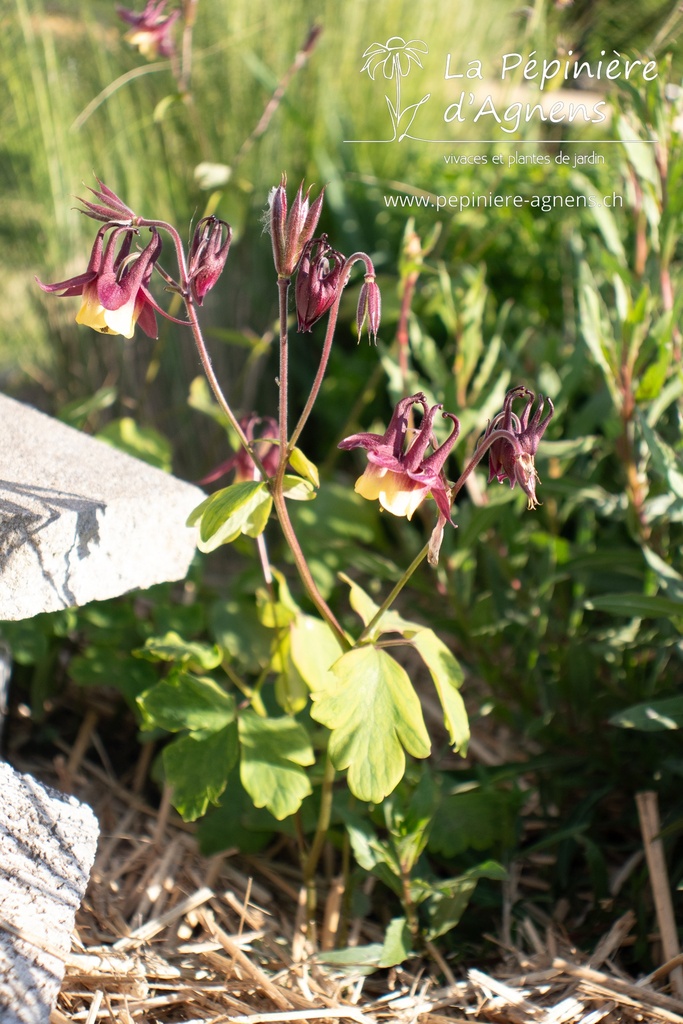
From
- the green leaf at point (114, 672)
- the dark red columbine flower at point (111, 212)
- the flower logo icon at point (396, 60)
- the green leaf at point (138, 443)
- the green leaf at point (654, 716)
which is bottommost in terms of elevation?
the green leaf at point (114, 672)

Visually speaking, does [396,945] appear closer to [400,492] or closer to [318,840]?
[318,840]

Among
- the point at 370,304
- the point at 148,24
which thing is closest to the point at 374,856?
the point at 370,304

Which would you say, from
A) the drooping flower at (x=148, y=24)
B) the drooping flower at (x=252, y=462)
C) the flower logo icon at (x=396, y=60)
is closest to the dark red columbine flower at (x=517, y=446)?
the drooping flower at (x=252, y=462)

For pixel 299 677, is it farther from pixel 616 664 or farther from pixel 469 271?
pixel 469 271

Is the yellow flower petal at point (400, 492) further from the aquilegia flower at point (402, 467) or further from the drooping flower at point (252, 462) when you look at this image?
the drooping flower at point (252, 462)

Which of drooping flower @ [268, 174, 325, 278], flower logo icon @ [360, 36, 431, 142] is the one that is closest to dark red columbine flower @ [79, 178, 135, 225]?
drooping flower @ [268, 174, 325, 278]

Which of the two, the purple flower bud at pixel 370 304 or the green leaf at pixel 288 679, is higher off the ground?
the purple flower bud at pixel 370 304

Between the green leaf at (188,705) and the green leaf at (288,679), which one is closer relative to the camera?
the green leaf at (188,705)
